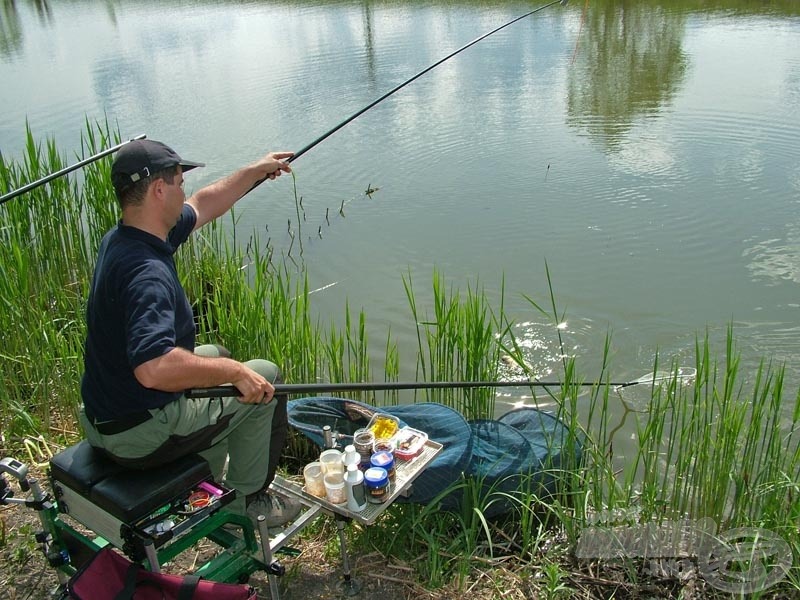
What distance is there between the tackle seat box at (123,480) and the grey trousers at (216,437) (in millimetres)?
45

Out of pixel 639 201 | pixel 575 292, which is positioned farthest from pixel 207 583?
pixel 639 201

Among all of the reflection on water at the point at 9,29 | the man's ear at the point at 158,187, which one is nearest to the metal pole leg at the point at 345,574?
the man's ear at the point at 158,187

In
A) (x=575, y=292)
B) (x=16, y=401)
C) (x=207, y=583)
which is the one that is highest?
(x=207, y=583)

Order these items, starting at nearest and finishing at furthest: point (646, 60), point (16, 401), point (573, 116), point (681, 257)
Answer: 1. point (16, 401)
2. point (681, 257)
3. point (573, 116)
4. point (646, 60)

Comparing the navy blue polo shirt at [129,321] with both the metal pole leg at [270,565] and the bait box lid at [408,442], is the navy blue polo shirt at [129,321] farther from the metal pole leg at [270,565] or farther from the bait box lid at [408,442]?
the bait box lid at [408,442]

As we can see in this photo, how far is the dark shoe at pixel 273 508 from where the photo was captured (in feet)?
7.84

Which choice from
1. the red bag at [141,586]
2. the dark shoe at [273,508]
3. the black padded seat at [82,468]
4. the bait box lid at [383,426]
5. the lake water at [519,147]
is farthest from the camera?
the lake water at [519,147]

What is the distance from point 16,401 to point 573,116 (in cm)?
667

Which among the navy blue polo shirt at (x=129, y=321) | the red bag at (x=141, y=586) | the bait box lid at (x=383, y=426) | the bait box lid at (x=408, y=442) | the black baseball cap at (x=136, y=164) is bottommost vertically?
the bait box lid at (x=383, y=426)

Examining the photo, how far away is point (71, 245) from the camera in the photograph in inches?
169

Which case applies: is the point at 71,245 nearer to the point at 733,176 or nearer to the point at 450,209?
the point at 450,209

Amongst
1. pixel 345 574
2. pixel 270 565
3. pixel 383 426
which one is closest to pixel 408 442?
pixel 383 426

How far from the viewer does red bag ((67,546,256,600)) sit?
73.3 inches

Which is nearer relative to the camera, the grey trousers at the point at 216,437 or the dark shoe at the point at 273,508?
the grey trousers at the point at 216,437
